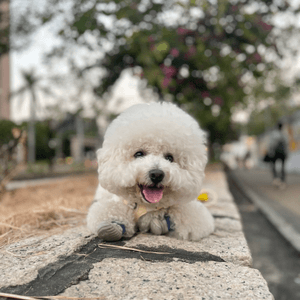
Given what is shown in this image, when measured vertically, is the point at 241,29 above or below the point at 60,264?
above

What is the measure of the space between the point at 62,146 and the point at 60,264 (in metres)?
53.9

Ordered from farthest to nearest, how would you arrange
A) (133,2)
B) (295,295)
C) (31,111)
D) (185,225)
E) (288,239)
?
(31,111) < (133,2) < (288,239) < (295,295) < (185,225)

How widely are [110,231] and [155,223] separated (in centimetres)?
33

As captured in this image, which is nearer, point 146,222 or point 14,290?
point 14,290

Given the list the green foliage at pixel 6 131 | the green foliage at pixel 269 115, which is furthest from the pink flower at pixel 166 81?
the green foliage at pixel 269 115

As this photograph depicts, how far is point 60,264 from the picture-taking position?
59.7 inches

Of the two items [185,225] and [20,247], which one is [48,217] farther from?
[185,225]

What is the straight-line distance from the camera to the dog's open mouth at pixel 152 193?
1777mm

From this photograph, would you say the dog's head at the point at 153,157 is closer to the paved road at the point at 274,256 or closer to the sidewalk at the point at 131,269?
the sidewalk at the point at 131,269

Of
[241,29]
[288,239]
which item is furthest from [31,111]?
[288,239]

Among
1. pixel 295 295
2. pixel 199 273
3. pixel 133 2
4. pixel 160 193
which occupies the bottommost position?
pixel 295 295

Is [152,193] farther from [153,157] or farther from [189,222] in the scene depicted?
[189,222]

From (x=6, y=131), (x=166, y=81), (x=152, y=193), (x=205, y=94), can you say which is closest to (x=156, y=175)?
(x=152, y=193)

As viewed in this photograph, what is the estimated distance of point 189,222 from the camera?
6.53 feet
